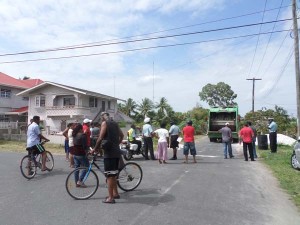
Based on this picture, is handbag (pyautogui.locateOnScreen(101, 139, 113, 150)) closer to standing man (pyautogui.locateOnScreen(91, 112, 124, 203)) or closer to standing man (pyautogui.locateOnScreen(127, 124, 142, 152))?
standing man (pyautogui.locateOnScreen(91, 112, 124, 203))

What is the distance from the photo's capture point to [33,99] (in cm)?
3959

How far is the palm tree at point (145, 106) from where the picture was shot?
66625 mm

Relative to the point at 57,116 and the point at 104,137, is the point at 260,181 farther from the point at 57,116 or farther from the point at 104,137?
the point at 57,116

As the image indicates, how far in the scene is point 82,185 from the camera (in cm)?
770

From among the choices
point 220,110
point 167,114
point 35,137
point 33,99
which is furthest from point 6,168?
point 167,114

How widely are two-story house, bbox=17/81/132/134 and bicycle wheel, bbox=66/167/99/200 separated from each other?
29166 millimetres

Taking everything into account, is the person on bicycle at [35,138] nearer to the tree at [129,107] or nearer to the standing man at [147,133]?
the standing man at [147,133]

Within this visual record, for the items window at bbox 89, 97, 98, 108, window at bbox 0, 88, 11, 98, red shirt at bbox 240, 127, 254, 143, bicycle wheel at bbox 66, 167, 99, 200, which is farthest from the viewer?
window at bbox 89, 97, 98, 108

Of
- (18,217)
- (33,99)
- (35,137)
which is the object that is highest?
(33,99)

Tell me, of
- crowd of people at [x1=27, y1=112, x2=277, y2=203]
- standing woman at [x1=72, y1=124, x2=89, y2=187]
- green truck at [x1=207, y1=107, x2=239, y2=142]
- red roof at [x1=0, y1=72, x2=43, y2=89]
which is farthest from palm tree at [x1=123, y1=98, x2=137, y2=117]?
→ standing woman at [x1=72, y1=124, x2=89, y2=187]

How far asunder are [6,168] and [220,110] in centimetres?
2229

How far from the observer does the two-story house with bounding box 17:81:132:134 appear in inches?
1460

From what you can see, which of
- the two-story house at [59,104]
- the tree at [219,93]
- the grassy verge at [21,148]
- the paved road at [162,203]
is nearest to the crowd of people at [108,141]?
the paved road at [162,203]

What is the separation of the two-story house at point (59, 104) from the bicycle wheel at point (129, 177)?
28482 millimetres
